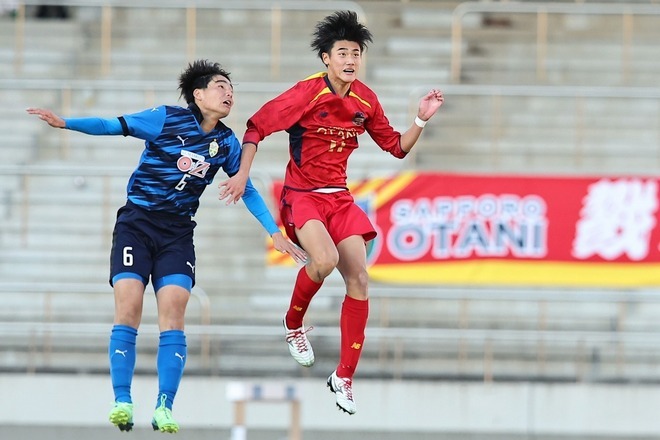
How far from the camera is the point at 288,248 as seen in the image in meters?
8.27

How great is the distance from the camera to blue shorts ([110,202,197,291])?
27.3 feet

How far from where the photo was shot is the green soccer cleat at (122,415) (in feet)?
26.3

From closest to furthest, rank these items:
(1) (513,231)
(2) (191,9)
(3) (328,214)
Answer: (3) (328,214) → (1) (513,231) → (2) (191,9)

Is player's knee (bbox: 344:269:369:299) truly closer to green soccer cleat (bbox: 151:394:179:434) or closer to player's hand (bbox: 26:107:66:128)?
green soccer cleat (bbox: 151:394:179:434)

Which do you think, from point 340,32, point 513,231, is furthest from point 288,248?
point 513,231

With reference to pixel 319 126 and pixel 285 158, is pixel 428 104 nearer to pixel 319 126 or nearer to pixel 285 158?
pixel 319 126

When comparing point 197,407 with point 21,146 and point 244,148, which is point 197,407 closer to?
point 21,146

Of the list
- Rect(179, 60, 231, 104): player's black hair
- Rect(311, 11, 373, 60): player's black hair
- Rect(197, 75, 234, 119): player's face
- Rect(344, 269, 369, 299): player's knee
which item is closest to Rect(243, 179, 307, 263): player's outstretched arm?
Rect(344, 269, 369, 299): player's knee

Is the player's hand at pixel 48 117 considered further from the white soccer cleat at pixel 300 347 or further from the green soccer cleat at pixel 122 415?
the white soccer cleat at pixel 300 347

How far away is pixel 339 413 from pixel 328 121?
4744 millimetres

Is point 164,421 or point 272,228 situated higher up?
point 272,228

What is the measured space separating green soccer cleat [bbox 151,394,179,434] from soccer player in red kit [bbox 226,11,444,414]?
1000 millimetres

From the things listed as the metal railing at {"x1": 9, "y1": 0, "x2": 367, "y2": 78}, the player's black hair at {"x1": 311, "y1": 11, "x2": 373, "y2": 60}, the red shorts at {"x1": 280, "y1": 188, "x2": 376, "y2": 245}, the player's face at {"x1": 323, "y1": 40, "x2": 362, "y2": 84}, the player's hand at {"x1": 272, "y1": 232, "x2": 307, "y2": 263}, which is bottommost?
the player's hand at {"x1": 272, "y1": 232, "x2": 307, "y2": 263}

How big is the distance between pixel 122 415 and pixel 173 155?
1.48 meters
